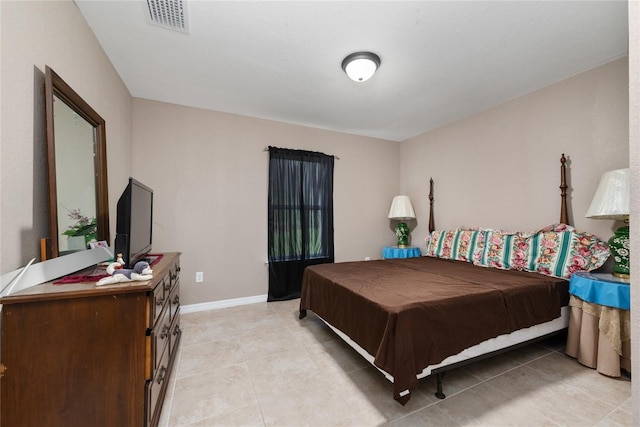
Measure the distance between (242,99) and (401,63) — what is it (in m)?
1.72

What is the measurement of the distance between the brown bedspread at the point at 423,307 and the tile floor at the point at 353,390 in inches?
11.6

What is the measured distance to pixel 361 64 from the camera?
2.12 metres

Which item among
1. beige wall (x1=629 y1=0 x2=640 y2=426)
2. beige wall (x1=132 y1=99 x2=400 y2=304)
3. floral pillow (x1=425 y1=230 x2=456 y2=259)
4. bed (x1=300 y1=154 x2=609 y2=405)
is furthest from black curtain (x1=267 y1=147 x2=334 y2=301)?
beige wall (x1=629 y1=0 x2=640 y2=426)

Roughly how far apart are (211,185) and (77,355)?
2357mm

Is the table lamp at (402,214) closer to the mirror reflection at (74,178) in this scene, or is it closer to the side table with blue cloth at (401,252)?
the side table with blue cloth at (401,252)

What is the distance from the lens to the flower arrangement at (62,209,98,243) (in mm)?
1499

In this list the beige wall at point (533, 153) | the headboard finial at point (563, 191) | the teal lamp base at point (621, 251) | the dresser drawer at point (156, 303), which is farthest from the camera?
the headboard finial at point (563, 191)

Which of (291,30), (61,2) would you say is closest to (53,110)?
(61,2)

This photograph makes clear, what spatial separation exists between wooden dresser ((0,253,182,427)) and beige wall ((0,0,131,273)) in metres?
0.28

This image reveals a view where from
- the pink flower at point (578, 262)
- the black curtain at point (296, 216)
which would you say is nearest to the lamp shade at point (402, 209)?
the black curtain at point (296, 216)

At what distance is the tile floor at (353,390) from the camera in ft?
4.92

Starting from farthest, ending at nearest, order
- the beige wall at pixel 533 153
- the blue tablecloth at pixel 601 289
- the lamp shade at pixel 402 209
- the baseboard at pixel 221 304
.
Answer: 1. the lamp shade at pixel 402 209
2. the baseboard at pixel 221 304
3. the beige wall at pixel 533 153
4. the blue tablecloth at pixel 601 289

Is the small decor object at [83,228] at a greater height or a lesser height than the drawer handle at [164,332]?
greater

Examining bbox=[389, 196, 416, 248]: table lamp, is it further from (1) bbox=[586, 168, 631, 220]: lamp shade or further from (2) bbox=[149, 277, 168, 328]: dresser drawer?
(2) bbox=[149, 277, 168, 328]: dresser drawer
